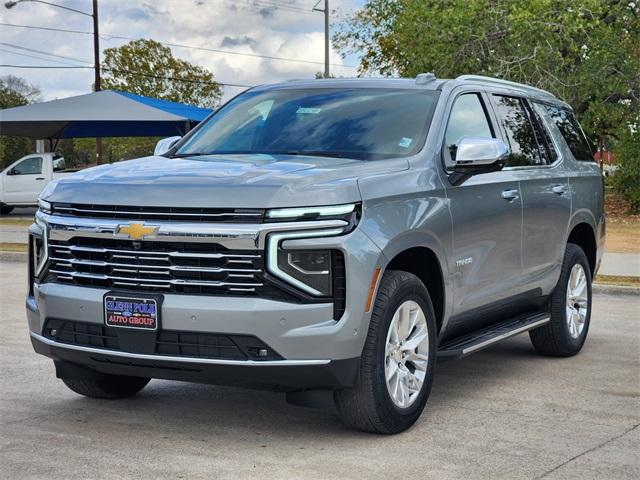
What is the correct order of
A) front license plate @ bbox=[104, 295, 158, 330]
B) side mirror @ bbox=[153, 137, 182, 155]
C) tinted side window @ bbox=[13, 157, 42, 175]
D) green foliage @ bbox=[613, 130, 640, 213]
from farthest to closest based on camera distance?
tinted side window @ bbox=[13, 157, 42, 175] < green foliage @ bbox=[613, 130, 640, 213] < side mirror @ bbox=[153, 137, 182, 155] < front license plate @ bbox=[104, 295, 158, 330]

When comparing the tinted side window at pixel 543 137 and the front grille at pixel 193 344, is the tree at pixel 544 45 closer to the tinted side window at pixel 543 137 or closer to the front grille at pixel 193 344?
the tinted side window at pixel 543 137

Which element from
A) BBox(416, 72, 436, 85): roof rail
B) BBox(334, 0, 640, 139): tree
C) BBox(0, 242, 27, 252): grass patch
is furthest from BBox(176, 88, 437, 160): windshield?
BBox(334, 0, 640, 139): tree

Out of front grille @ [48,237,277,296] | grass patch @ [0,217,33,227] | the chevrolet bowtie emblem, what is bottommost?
grass patch @ [0,217,33,227]

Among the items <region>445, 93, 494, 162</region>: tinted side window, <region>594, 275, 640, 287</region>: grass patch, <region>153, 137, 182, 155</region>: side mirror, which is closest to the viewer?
<region>445, 93, 494, 162</region>: tinted side window

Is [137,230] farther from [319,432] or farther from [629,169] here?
[629,169]

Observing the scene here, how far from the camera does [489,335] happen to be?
6.72 meters

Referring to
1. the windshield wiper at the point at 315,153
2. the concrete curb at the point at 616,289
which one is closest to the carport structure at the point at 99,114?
the concrete curb at the point at 616,289

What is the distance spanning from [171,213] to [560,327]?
3.87 metres

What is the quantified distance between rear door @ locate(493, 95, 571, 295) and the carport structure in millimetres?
19514

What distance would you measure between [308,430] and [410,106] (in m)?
2.16

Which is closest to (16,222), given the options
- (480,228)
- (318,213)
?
(480,228)

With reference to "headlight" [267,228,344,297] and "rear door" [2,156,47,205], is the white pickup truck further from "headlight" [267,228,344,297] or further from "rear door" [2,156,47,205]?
"headlight" [267,228,344,297]

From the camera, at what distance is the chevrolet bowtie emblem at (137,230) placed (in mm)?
5148

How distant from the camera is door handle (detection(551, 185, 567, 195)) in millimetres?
7714
